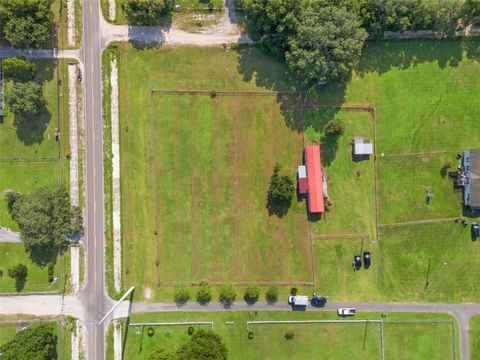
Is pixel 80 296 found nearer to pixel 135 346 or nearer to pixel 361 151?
pixel 135 346

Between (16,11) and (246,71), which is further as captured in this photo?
(246,71)

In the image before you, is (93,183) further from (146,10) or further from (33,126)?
(146,10)

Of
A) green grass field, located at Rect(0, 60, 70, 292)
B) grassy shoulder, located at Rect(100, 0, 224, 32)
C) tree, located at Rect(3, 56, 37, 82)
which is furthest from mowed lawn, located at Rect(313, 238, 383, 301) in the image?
tree, located at Rect(3, 56, 37, 82)

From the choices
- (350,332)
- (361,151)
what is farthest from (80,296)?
(361,151)

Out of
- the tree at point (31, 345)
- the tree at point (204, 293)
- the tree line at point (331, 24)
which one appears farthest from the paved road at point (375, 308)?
the tree line at point (331, 24)

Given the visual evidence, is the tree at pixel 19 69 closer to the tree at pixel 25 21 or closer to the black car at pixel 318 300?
the tree at pixel 25 21

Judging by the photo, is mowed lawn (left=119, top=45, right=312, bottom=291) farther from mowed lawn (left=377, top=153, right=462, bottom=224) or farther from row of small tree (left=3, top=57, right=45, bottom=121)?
mowed lawn (left=377, top=153, right=462, bottom=224)
